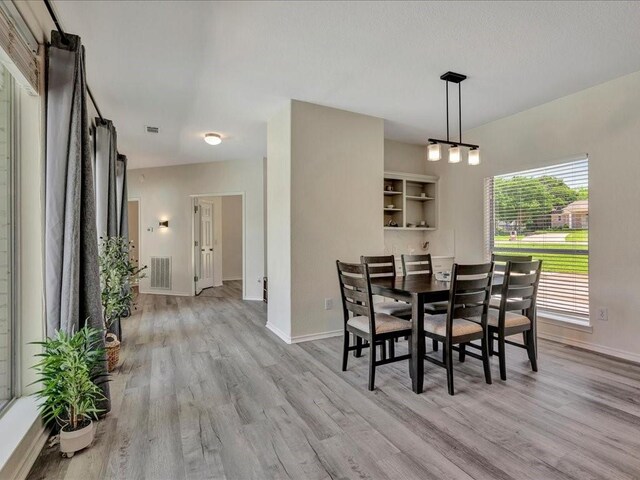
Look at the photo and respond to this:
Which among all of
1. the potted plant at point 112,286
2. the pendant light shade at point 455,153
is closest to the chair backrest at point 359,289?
the pendant light shade at point 455,153

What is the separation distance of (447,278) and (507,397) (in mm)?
1081

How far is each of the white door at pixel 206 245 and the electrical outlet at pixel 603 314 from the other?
→ 265 inches

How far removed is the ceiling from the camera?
88.7 inches

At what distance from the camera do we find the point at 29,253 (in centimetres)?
207

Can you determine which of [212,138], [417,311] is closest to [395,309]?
[417,311]

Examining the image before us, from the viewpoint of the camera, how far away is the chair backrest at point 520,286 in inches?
105

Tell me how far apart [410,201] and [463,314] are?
10.5 ft

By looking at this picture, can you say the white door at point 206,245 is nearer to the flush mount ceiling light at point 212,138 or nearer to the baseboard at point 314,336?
the flush mount ceiling light at point 212,138

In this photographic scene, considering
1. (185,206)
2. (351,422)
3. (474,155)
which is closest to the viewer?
(351,422)

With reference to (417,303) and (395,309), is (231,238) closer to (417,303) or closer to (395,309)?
(395,309)

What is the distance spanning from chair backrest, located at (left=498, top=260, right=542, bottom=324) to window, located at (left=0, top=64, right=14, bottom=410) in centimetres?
350

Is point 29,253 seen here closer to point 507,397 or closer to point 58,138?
point 58,138

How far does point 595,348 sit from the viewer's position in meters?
3.35

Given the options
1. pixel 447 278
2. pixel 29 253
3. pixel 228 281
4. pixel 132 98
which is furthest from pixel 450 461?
pixel 228 281
